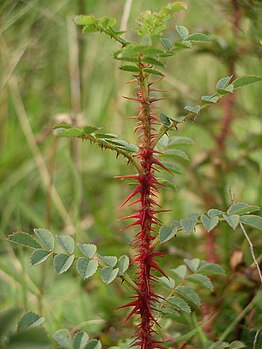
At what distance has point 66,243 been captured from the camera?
2.72 feet

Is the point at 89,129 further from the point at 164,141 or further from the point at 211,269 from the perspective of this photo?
the point at 211,269

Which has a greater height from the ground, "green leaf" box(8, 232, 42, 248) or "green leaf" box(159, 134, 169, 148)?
"green leaf" box(159, 134, 169, 148)

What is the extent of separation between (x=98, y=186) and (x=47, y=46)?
619 millimetres

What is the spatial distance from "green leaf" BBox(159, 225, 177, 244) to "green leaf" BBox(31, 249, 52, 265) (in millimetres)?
150

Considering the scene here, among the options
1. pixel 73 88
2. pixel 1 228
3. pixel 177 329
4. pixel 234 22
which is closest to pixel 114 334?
pixel 177 329

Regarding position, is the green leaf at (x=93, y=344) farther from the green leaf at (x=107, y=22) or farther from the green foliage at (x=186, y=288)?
the green leaf at (x=107, y=22)

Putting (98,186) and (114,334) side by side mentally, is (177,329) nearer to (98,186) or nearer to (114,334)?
(114,334)

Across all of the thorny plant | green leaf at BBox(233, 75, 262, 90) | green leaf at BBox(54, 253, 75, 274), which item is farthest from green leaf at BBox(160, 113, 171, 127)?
green leaf at BBox(54, 253, 75, 274)

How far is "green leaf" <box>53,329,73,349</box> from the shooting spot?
74 cm

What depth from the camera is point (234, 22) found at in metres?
1.41

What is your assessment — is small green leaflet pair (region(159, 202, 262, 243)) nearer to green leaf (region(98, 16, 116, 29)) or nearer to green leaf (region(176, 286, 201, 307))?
green leaf (region(176, 286, 201, 307))

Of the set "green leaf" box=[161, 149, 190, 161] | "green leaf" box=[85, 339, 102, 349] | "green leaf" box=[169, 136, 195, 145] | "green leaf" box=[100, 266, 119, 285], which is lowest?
"green leaf" box=[85, 339, 102, 349]

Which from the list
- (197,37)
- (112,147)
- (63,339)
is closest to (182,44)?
(197,37)

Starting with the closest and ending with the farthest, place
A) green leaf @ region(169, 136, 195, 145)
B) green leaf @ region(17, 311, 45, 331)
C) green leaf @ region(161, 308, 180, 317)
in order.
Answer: green leaf @ region(17, 311, 45, 331)
green leaf @ region(161, 308, 180, 317)
green leaf @ region(169, 136, 195, 145)
